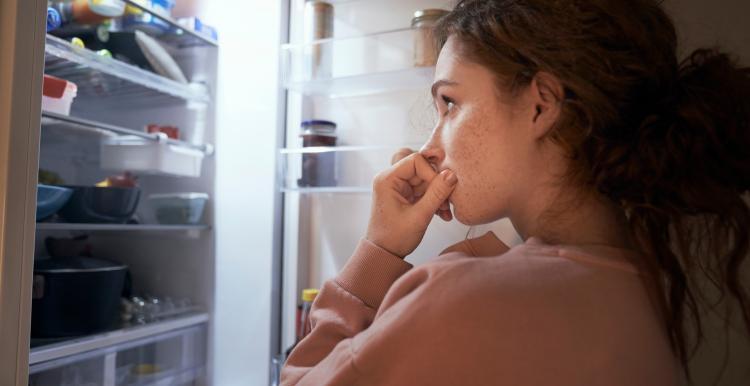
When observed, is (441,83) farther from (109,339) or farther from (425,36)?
(109,339)

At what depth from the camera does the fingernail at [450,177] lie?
0.71m

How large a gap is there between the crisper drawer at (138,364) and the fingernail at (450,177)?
91 cm

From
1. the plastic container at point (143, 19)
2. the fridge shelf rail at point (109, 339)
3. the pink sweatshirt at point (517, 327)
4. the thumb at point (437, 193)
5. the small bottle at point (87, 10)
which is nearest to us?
the pink sweatshirt at point (517, 327)

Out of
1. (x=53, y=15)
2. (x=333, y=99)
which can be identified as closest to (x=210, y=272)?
(x=333, y=99)

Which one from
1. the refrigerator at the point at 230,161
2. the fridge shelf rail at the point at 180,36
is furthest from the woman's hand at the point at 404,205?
the fridge shelf rail at the point at 180,36

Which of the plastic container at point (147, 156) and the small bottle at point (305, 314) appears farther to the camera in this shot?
the plastic container at point (147, 156)

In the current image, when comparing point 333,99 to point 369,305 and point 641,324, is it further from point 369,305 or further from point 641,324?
point 641,324

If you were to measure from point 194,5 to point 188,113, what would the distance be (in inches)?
12.8

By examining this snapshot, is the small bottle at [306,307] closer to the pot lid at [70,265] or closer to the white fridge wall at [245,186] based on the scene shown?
the white fridge wall at [245,186]

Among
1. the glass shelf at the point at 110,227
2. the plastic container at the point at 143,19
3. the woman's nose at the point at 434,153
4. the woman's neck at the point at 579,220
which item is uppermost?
the plastic container at the point at 143,19

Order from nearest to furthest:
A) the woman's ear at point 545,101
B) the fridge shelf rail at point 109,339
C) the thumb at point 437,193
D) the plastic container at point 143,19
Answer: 1. the woman's ear at point 545,101
2. the thumb at point 437,193
3. the fridge shelf rail at point 109,339
4. the plastic container at point 143,19

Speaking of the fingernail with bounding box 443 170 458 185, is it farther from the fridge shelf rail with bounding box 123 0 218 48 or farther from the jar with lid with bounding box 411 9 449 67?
the fridge shelf rail with bounding box 123 0 218 48

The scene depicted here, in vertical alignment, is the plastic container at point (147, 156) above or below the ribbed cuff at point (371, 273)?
above

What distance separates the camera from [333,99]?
135 cm
